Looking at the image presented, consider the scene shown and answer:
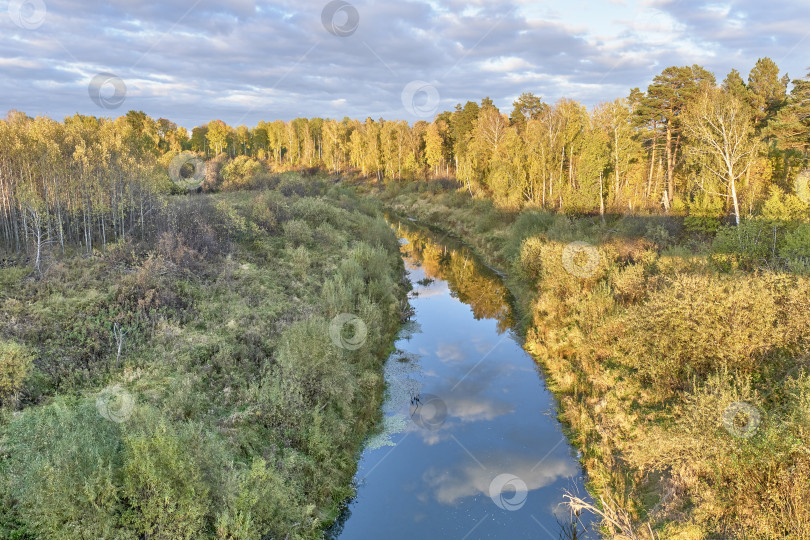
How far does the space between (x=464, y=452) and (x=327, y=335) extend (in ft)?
22.5

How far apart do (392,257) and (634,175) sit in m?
26.3

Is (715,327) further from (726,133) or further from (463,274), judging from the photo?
(463,274)

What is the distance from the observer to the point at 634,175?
146ft

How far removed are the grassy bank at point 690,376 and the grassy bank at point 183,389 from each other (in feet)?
28.1

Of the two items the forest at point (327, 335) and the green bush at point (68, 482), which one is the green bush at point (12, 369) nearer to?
the forest at point (327, 335)

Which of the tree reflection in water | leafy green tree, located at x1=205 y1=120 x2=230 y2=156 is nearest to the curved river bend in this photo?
the tree reflection in water

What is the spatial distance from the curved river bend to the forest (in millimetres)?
973

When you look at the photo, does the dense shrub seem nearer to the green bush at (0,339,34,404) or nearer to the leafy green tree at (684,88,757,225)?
the leafy green tree at (684,88,757,225)

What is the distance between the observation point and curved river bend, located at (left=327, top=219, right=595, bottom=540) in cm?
1340

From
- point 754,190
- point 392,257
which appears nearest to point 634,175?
point 754,190

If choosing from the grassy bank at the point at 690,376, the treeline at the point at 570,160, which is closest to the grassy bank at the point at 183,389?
the treeline at the point at 570,160

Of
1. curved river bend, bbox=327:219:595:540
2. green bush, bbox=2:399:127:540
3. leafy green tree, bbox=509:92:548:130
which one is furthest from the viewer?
leafy green tree, bbox=509:92:548:130

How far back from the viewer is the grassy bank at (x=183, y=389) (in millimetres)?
9281

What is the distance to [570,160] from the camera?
44656 millimetres
